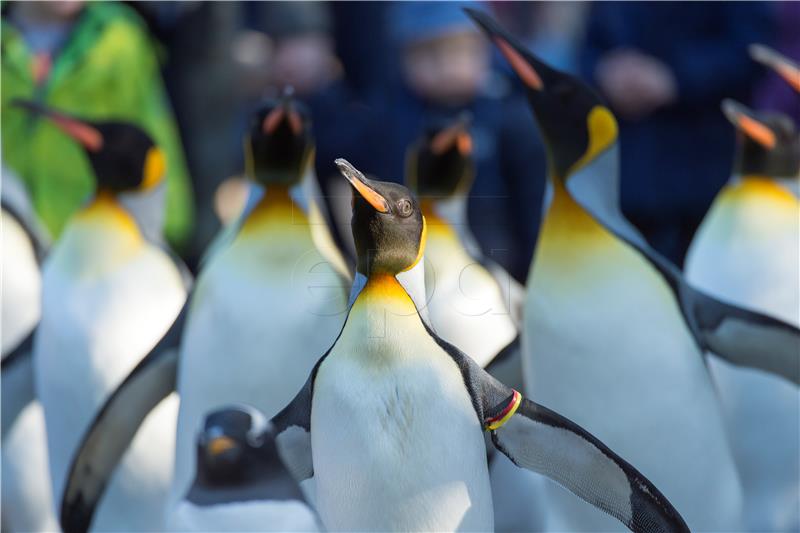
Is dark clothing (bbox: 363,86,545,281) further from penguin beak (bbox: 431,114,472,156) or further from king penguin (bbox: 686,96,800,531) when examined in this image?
king penguin (bbox: 686,96,800,531)

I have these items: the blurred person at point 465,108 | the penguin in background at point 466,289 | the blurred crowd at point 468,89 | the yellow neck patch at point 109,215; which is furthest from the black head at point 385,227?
the blurred person at point 465,108

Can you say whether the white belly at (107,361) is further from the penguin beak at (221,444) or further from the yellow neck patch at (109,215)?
the penguin beak at (221,444)

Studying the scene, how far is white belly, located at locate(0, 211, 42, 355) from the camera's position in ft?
7.84

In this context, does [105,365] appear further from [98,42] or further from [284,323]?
[98,42]

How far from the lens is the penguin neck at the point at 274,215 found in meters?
2.01

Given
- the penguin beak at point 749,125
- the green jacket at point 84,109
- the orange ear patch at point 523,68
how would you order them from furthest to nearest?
the green jacket at point 84,109 → the penguin beak at point 749,125 → the orange ear patch at point 523,68

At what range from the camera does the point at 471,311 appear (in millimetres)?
2164

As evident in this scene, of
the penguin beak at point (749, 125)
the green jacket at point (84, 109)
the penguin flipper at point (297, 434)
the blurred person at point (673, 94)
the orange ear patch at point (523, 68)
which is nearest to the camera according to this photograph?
the penguin flipper at point (297, 434)

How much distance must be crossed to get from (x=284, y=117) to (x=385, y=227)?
2.20 ft

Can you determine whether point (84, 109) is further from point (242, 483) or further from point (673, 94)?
point (242, 483)

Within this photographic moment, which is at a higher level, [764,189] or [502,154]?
[764,189]

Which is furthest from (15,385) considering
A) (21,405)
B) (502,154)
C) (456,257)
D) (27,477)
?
(502,154)

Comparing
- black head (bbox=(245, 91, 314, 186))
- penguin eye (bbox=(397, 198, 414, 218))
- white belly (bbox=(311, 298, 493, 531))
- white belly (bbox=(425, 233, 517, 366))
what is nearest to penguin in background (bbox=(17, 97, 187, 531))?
black head (bbox=(245, 91, 314, 186))

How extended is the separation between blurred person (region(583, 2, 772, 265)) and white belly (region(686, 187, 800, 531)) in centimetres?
63
